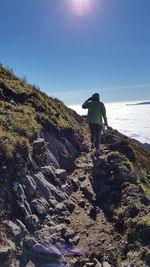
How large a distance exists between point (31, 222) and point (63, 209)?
1.70 m

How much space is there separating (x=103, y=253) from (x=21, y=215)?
82.1 inches

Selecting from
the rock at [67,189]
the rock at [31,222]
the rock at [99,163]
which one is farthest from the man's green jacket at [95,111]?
the rock at [31,222]

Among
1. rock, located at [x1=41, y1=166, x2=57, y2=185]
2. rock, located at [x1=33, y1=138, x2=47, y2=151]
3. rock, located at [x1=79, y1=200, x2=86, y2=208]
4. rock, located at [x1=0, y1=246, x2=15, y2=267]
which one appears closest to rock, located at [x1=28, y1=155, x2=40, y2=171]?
rock, located at [x1=41, y1=166, x2=57, y2=185]

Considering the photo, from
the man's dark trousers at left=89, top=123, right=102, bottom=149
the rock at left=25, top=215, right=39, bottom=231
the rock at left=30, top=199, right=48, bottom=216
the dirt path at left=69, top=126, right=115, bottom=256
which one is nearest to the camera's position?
the rock at left=25, top=215, right=39, bottom=231

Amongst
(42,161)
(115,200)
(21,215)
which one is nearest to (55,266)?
(21,215)

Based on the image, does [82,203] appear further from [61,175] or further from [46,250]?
[46,250]

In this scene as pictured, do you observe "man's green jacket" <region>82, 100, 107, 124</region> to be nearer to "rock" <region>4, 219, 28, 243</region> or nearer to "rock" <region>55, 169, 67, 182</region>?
"rock" <region>55, 169, 67, 182</region>

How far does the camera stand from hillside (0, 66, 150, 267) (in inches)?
204

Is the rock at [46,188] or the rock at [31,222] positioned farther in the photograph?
the rock at [46,188]

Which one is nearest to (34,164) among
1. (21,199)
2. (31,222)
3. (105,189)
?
(21,199)

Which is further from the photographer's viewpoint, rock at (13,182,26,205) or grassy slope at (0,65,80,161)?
grassy slope at (0,65,80,161)

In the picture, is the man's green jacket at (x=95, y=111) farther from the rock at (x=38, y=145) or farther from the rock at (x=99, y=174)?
the rock at (x=38, y=145)

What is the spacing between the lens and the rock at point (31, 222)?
18.6 ft

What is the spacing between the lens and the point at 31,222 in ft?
18.9
